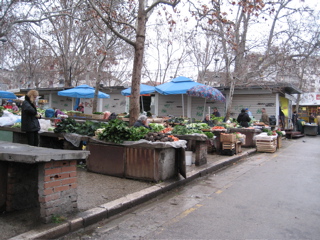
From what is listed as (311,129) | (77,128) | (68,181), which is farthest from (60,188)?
(311,129)

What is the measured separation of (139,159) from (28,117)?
3005mm

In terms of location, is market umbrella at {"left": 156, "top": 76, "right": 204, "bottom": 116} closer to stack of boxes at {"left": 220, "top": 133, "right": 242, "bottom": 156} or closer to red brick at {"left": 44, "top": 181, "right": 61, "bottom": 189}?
stack of boxes at {"left": 220, "top": 133, "right": 242, "bottom": 156}

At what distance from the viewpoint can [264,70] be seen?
18062mm

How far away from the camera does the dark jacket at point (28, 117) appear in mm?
6766

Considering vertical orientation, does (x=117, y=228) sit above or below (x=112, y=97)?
below

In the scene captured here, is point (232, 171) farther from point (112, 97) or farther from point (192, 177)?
point (112, 97)

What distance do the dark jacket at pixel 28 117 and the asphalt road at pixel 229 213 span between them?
3.64 meters

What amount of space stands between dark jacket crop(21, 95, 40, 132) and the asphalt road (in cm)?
364

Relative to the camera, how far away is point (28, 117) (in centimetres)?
691

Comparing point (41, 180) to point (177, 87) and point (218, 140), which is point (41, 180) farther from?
point (177, 87)

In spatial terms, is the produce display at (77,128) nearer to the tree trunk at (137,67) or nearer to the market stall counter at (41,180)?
the tree trunk at (137,67)

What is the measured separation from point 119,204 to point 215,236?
180 cm

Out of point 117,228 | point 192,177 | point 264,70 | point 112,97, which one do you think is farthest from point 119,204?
point 112,97

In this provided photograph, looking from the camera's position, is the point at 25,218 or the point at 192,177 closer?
the point at 25,218
